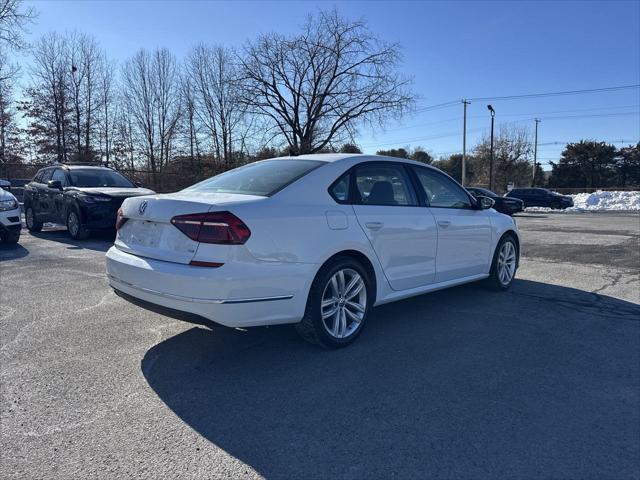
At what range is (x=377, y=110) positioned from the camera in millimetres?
37500

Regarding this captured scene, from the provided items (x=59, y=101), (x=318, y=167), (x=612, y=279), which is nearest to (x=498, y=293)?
(x=612, y=279)

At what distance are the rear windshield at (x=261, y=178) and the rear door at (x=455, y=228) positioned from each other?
145 centimetres

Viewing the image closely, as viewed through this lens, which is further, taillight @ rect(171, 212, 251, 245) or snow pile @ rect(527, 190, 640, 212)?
snow pile @ rect(527, 190, 640, 212)

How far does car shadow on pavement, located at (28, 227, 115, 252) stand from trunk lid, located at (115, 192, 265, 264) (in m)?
6.11

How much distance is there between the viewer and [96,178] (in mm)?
→ 11414

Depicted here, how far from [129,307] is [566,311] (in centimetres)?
492

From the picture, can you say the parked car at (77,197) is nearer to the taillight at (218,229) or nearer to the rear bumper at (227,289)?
the rear bumper at (227,289)

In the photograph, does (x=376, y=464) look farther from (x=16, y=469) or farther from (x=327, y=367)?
(x=16, y=469)

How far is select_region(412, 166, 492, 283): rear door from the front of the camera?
16.9ft

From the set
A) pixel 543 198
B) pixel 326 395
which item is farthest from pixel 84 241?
pixel 543 198

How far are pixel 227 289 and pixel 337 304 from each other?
110 cm

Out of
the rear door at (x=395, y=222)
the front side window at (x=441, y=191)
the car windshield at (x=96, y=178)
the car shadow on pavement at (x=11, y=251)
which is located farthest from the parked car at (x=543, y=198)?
the rear door at (x=395, y=222)

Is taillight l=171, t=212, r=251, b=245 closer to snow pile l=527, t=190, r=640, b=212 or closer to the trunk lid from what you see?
the trunk lid

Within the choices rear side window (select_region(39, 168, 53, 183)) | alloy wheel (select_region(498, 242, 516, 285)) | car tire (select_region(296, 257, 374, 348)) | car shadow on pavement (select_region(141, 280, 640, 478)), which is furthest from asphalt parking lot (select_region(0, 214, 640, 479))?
rear side window (select_region(39, 168, 53, 183))
